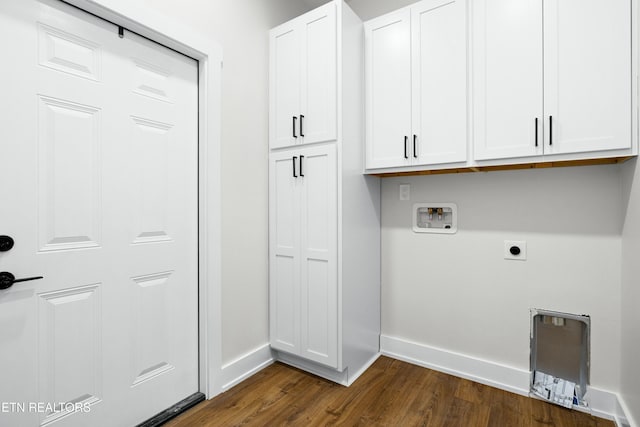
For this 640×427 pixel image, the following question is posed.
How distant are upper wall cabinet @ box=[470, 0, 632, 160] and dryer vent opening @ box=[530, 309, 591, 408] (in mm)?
995

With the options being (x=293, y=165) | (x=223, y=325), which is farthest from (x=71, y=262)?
(x=293, y=165)

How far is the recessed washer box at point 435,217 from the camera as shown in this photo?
7.18 ft

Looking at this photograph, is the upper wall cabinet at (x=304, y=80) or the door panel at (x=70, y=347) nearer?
the door panel at (x=70, y=347)

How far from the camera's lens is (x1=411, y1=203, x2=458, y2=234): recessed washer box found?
219 cm

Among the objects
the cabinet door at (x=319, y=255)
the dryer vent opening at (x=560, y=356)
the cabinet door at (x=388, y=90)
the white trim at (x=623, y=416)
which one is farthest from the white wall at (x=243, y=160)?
the white trim at (x=623, y=416)

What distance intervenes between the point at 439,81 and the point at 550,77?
555mm

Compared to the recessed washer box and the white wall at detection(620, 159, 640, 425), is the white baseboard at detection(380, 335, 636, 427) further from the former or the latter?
the recessed washer box

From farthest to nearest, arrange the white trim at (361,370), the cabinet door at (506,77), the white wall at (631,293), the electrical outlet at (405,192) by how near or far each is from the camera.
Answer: the electrical outlet at (405,192) < the white trim at (361,370) < the cabinet door at (506,77) < the white wall at (631,293)

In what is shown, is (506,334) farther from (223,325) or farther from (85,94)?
(85,94)

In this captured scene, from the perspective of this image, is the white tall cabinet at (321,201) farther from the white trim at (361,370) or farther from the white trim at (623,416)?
the white trim at (623,416)

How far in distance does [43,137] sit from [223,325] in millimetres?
1349

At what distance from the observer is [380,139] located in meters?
2.13

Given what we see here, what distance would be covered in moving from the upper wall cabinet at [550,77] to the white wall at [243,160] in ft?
4.55

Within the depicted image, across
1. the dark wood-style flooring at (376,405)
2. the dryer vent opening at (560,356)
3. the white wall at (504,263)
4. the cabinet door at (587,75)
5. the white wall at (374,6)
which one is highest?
the white wall at (374,6)
